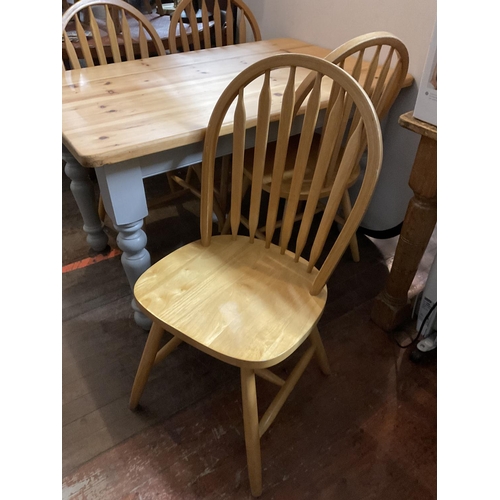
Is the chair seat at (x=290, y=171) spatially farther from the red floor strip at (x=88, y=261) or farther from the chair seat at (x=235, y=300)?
the red floor strip at (x=88, y=261)

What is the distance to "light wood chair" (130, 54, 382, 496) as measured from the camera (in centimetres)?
87

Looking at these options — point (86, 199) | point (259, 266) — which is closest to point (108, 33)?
point (86, 199)

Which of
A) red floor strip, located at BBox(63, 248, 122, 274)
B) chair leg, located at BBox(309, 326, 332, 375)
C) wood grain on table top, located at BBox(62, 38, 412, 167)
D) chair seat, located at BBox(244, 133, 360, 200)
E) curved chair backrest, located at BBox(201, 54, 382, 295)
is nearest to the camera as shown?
curved chair backrest, located at BBox(201, 54, 382, 295)

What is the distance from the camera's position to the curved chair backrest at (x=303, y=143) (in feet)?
2.80

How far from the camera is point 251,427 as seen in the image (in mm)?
973

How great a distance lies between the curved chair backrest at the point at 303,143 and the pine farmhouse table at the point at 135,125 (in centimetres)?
8

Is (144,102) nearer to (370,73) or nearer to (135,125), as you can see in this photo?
(135,125)

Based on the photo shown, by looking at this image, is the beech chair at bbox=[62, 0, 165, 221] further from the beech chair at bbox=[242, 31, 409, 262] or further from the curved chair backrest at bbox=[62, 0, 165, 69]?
the beech chair at bbox=[242, 31, 409, 262]

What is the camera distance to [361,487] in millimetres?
1080

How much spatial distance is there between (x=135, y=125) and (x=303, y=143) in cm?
44

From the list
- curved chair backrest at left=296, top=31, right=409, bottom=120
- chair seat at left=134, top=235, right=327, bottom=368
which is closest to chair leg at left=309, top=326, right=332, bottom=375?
chair seat at left=134, top=235, right=327, bottom=368

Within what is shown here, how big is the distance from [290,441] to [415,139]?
113 cm
